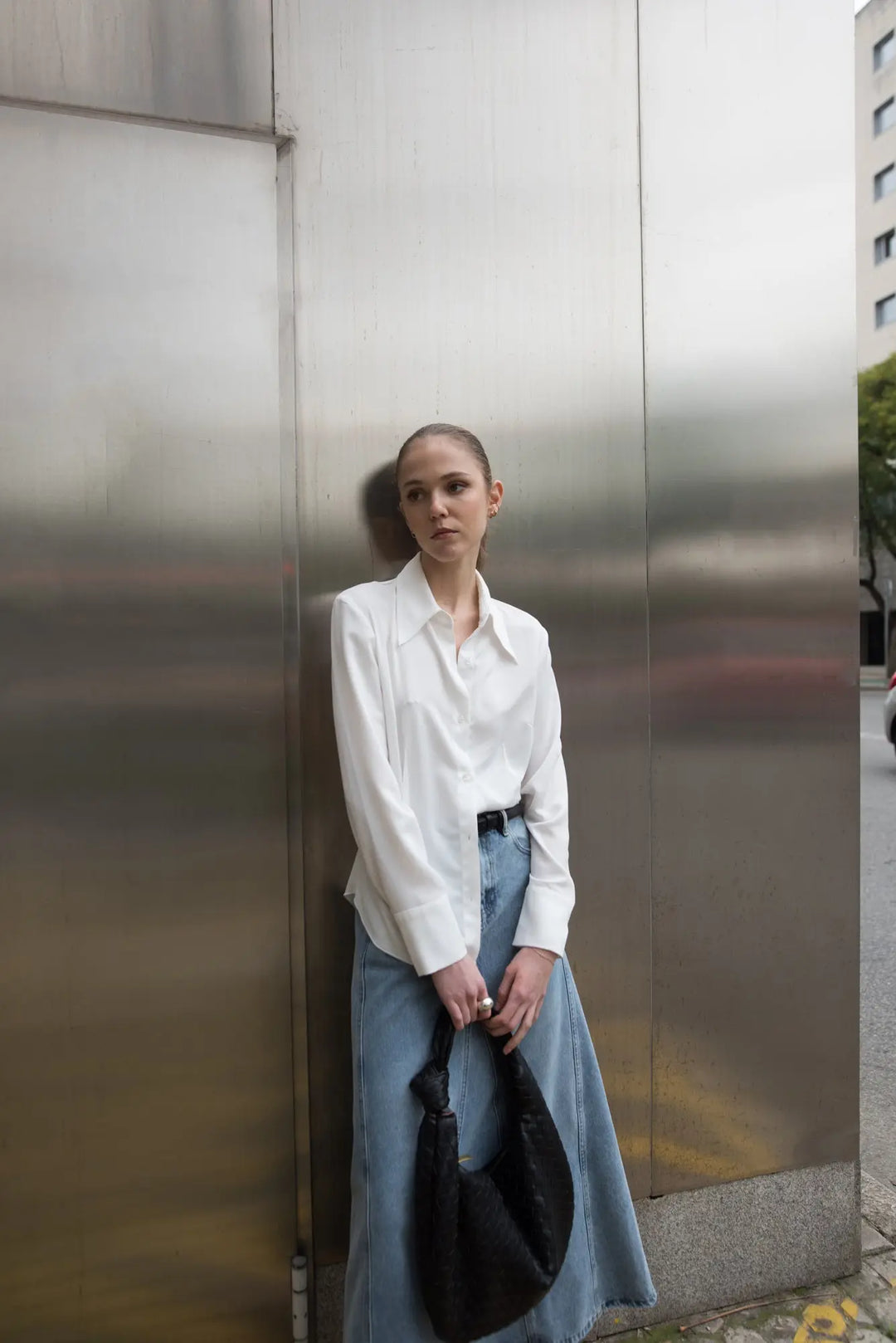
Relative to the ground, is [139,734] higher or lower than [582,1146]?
higher

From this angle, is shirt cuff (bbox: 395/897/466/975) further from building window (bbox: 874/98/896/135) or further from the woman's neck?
building window (bbox: 874/98/896/135)

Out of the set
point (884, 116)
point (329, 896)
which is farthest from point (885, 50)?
point (329, 896)

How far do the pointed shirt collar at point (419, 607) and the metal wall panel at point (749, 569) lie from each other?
598 mm

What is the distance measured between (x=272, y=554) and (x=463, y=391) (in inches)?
23.1

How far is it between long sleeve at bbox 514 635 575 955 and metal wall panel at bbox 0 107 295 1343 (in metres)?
0.57

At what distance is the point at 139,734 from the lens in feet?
6.81

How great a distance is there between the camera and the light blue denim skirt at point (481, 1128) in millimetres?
1774

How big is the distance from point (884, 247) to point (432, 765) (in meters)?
41.2

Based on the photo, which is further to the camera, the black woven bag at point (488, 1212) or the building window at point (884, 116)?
the building window at point (884, 116)

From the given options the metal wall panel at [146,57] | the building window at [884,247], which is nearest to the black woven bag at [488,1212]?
the metal wall panel at [146,57]

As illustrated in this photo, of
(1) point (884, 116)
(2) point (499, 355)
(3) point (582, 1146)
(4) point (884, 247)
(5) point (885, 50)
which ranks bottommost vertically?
(3) point (582, 1146)

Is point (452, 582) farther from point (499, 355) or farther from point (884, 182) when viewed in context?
point (884, 182)

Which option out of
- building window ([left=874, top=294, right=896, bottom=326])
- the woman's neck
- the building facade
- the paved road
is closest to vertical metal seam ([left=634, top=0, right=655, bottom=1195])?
the woman's neck

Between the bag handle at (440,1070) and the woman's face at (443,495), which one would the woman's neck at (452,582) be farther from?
the bag handle at (440,1070)
